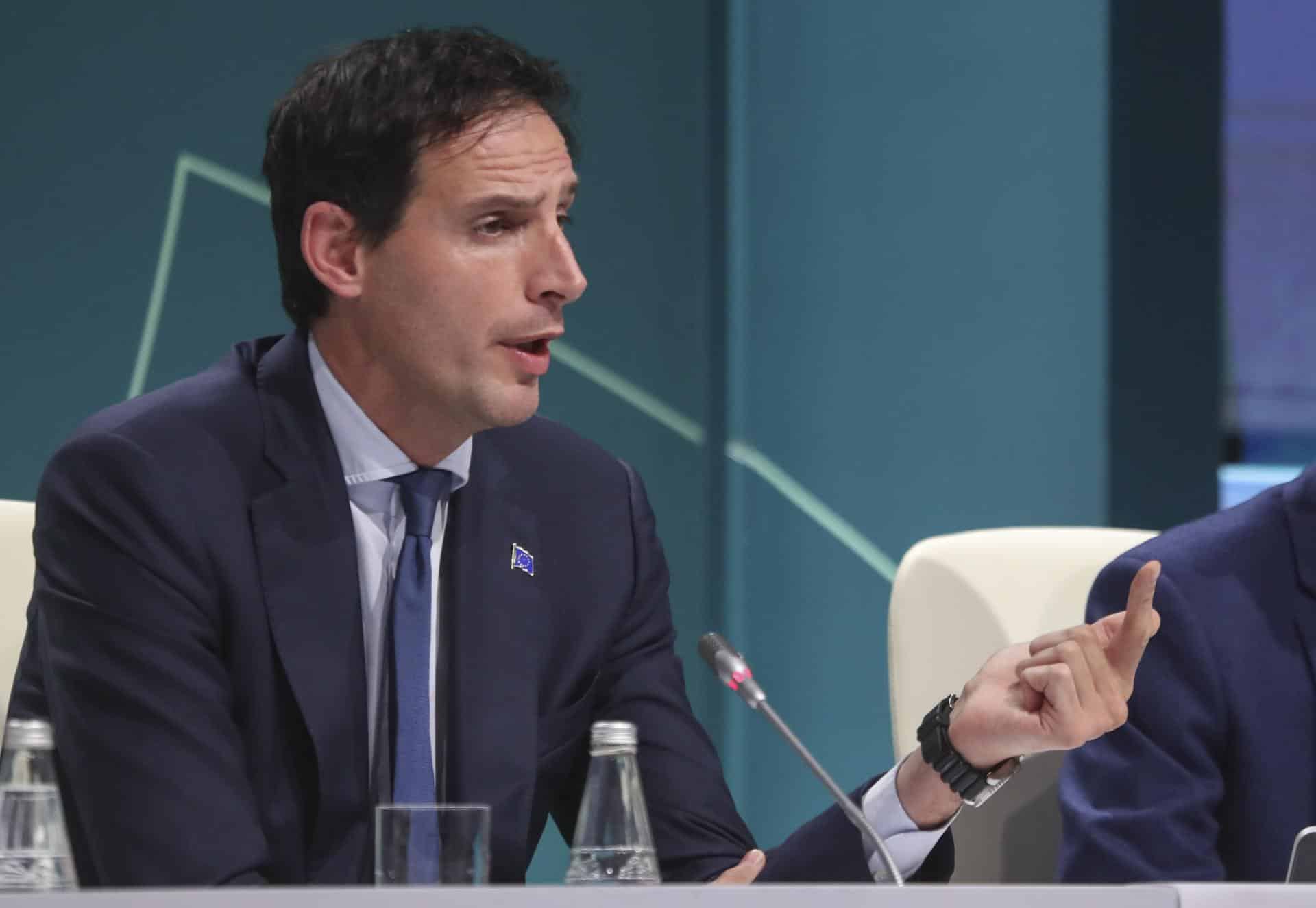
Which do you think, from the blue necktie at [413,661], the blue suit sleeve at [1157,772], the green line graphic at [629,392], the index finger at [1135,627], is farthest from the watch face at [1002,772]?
the green line graphic at [629,392]

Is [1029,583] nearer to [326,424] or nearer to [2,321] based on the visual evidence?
[326,424]

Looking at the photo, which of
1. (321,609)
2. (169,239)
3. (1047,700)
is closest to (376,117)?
(321,609)

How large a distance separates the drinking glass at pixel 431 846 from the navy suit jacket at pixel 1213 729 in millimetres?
869

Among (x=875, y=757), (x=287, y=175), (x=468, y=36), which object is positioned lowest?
(x=875, y=757)

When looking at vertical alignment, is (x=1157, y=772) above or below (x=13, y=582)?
below

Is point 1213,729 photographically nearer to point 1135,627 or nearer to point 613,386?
point 1135,627

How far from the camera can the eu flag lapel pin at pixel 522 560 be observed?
1.75 meters

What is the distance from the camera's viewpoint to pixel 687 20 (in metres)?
3.45

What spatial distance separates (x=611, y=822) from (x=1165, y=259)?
1990 millimetres

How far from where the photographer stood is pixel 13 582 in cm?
181

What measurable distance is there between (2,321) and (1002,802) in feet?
6.24

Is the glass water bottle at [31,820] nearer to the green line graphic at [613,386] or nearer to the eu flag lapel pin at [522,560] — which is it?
the eu flag lapel pin at [522,560]

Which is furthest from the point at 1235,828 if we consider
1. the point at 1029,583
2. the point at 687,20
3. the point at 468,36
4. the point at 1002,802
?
the point at 687,20

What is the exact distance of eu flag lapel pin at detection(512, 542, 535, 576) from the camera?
175cm
